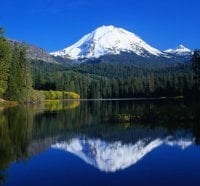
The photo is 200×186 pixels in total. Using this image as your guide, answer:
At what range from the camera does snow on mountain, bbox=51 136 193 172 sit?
23875 mm

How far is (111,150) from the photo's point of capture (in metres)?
29.5

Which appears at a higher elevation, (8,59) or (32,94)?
(8,59)

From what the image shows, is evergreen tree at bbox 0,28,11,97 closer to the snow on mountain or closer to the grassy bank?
the grassy bank

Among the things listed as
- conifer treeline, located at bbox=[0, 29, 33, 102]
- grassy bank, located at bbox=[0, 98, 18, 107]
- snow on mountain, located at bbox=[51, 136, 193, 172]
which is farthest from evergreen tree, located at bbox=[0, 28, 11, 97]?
snow on mountain, located at bbox=[51, 136, 193, 172]

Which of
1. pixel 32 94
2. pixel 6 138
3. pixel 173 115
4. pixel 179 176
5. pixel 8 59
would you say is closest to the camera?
pixel 179 176

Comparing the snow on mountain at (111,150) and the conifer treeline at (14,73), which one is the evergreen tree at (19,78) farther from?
the snow on mountain at (111,150)

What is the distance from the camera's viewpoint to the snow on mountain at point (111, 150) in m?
23.9

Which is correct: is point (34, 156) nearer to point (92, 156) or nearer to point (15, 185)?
point (92, 156)

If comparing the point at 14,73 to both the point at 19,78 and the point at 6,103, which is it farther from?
the point at 6,103

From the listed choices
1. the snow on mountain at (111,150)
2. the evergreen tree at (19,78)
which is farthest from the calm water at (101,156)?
the evergreen tree at (19,78)

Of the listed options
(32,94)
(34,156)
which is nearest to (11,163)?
(34,156)

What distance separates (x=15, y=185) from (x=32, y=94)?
123845 mm

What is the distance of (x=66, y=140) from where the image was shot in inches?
1401

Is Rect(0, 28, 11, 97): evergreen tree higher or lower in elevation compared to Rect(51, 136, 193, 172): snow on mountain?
higher
